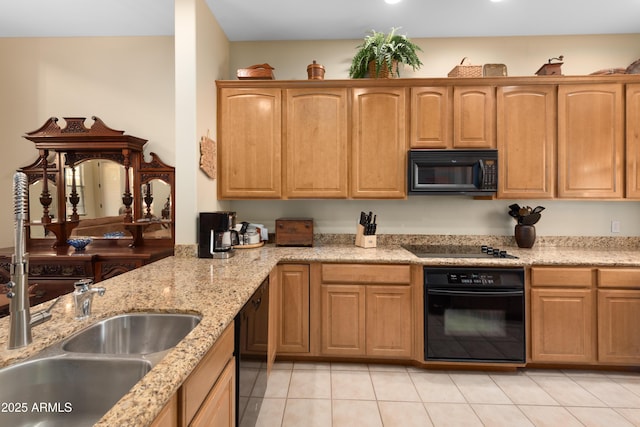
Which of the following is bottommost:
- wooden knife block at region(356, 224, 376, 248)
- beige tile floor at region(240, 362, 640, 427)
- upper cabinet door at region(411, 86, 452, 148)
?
beige tile floor at region(240, 362, 640, 427)

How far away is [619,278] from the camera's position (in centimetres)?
238

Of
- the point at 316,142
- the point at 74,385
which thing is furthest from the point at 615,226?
the point at 74,385

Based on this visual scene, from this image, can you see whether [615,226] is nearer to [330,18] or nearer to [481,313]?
[481,313]

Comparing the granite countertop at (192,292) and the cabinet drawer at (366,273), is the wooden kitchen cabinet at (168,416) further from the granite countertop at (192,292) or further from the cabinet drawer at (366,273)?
the cabinet drawer at (366,273)

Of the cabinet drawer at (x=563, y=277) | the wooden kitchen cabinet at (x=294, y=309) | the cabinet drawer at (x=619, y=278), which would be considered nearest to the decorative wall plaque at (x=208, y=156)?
the wooden kitchen cabinet at (x=294, y=309)

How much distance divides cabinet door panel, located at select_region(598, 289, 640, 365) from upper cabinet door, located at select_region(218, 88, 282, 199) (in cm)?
267

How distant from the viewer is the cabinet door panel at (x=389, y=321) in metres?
2.53

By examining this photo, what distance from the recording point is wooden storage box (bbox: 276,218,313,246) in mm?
2945

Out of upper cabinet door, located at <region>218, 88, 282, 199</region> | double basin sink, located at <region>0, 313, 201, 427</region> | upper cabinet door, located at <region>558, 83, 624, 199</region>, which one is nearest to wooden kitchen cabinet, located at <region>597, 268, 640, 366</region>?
upper cabinet door, located at <region>558, 83, 624, 199</region>

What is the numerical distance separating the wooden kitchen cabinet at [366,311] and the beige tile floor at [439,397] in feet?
0.53

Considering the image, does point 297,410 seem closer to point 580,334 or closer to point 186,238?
point 186,238

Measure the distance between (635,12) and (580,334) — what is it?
2.69 m

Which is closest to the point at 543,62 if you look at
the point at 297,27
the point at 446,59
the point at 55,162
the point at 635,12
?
the point at 635,12

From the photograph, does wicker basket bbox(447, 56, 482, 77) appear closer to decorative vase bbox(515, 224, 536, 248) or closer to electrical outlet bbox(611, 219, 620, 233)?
decorative vase bbox(515, 224, 536, 248)
